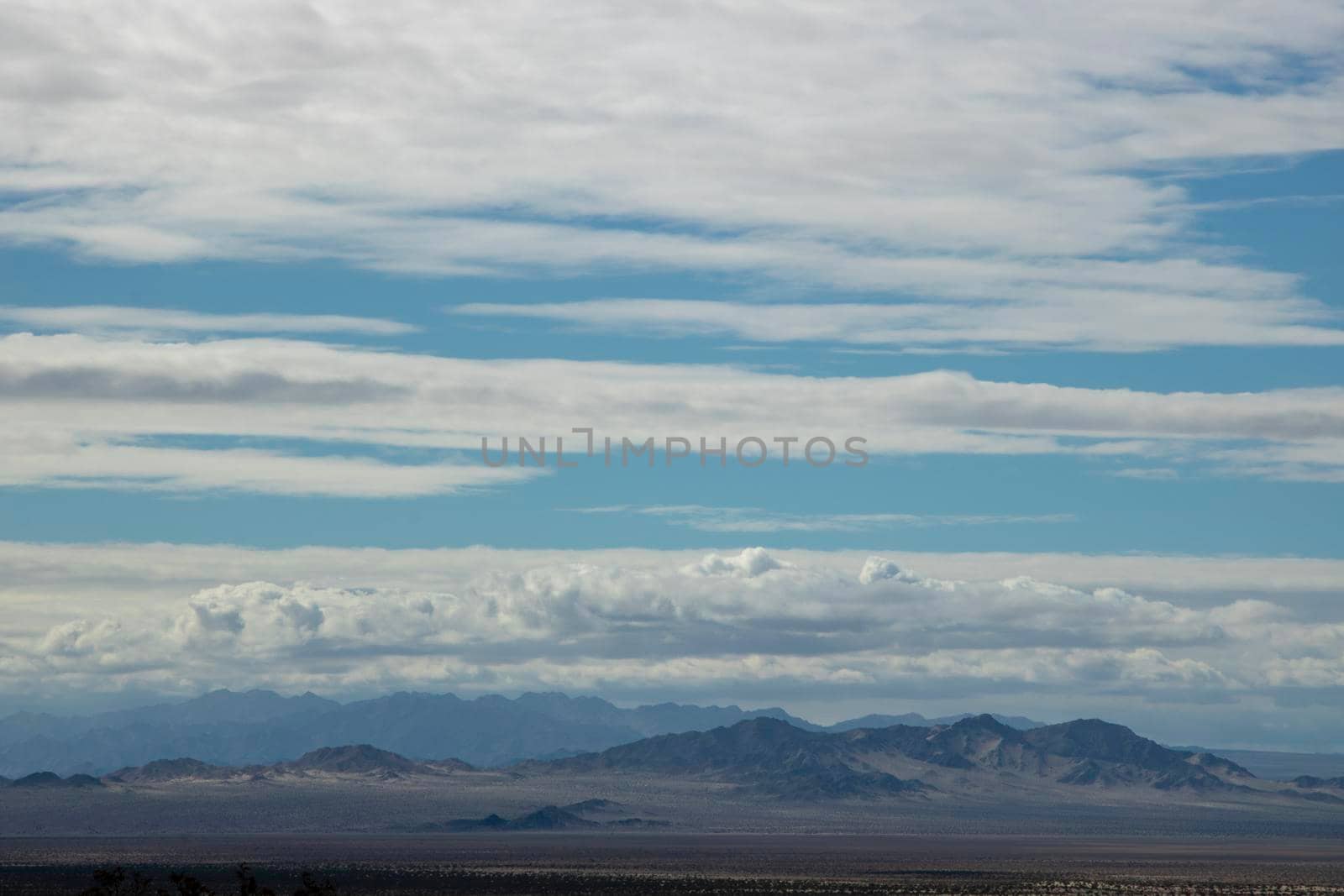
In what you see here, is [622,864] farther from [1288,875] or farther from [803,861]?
[1288,875]

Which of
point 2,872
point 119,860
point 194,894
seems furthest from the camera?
point 119,860

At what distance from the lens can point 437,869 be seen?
171 m

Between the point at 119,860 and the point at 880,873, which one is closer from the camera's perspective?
the point at 880,873

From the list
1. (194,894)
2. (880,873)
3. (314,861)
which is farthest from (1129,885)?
(194,894)

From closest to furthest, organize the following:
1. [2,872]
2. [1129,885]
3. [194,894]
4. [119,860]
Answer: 1. [194,894]
2. [1129,885]
3. [2,872]
4. [119,860]

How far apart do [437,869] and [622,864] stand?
22.4m

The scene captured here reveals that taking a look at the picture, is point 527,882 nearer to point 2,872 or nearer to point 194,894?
point 2,872

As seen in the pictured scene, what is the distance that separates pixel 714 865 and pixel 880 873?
20.9 metres

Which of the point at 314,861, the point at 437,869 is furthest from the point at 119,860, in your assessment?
the point at 437,869

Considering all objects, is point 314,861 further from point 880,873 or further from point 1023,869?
point 1023,869

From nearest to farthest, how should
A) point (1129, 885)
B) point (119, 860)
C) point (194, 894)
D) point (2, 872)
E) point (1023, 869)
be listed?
point (194, 894), point (1129, 885), point (2, 872), point (1023, 869), point (119, 860)

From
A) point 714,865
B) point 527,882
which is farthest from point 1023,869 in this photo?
point 527,882

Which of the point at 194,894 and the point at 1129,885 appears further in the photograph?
the point at 1129,885

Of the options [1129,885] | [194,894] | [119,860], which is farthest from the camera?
[119,860]
